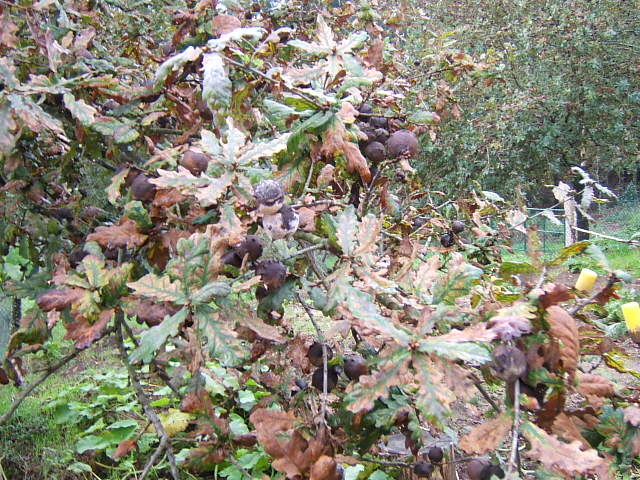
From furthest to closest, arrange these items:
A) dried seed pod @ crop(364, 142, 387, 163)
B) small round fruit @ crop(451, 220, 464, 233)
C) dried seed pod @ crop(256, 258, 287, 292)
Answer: small round fruit @ crop(451, 220, 464, 233)
dried seed pod @ crop(364, 142, 387, 163)
dried seed pod @ crop(256, 258, 287, 292)

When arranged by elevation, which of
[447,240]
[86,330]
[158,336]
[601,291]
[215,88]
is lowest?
[447,240]

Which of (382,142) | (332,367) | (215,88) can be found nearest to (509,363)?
(332,367)

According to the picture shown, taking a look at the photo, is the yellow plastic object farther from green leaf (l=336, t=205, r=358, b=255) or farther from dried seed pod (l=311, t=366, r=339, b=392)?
dried seed pod (l=311, t=366, r=339, b=392)

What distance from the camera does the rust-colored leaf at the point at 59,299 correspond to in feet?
3.49

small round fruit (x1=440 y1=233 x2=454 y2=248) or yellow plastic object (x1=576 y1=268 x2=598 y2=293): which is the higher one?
yellow plastic object (x1=576 y1=268 x2=598 y2=293)

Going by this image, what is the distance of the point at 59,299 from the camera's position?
1.07 metres

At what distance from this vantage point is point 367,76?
127 cm

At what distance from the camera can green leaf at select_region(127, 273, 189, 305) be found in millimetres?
905

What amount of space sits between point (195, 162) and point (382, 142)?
1.83ft

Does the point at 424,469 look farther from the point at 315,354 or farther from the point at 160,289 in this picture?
the point at 160,289

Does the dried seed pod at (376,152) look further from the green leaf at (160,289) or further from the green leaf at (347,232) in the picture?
the green leaf at (160,289)

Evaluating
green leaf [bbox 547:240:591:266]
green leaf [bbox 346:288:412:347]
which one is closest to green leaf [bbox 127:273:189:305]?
green leaf [bbox 346:288:412:347]

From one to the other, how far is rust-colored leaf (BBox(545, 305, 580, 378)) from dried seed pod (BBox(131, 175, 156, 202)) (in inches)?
34.4

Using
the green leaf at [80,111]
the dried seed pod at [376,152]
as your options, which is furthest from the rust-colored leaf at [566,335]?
the green leaf at [80,111]
